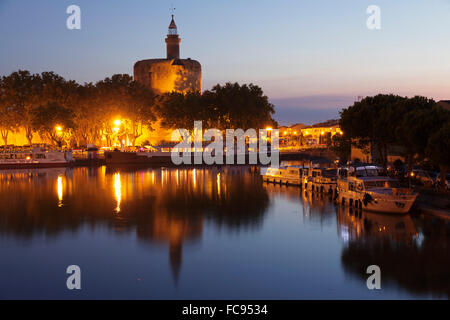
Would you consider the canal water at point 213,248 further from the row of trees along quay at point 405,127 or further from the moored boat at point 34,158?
the moored boat at point 34,158

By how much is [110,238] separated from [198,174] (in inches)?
1301

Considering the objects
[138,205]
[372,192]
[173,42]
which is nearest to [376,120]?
[372,192]

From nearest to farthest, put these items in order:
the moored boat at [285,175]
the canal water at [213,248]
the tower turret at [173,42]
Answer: the canal water at [213,248]
the moored boat at [285,175]
the tower turret at [173,42]

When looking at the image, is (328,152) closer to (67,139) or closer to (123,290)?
(67,139)

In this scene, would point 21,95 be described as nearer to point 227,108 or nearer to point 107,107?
point 107,107

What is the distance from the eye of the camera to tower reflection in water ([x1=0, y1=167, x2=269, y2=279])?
25.1m

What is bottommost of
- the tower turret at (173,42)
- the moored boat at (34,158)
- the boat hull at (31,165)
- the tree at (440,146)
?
the boat hull at (31,165)

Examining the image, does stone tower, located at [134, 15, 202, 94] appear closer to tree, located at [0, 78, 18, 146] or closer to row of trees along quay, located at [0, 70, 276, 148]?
row of trees along quay, located at [0, 70, 276, 148]

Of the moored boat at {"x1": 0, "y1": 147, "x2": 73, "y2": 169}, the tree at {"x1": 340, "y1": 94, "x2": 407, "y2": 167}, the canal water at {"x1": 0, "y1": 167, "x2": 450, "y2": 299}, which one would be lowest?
the canal water at {"x1": 0, "y1": 167, "x2": 450, "y2": 299}

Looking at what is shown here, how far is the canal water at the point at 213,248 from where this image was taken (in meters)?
16.2

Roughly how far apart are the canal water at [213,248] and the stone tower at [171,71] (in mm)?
63970

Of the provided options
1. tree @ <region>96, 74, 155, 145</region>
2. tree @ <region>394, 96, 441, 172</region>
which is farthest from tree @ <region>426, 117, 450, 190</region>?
tree @ <region>96, 74, 155, 145</region>

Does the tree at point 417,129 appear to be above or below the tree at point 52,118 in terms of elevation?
below

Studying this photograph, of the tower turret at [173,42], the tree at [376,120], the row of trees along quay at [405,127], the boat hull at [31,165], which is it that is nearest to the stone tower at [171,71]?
the tower turret at [173,42]
